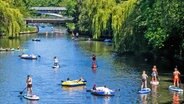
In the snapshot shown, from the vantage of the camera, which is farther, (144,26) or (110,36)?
(110,36)

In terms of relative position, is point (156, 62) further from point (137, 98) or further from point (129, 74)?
point (137, 98)

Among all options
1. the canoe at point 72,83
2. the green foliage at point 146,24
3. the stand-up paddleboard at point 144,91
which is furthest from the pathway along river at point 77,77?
the green foliage at point 146,24

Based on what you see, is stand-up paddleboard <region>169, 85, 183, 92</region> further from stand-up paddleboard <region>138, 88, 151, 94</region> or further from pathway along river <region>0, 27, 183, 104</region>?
stand-up paddleboard <region>138, 88, 151, 94</region>

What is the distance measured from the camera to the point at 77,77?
2238 inches

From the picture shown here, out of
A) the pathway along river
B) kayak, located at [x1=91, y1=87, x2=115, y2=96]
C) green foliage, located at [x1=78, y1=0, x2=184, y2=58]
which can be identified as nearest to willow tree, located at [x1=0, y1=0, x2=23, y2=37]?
green foliage, located at [x1=78, y1=0, x2=184, y2=58]

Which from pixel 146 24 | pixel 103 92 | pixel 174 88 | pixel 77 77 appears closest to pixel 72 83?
pixel 103 92

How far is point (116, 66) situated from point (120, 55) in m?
12.4

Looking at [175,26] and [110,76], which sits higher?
[175,26]

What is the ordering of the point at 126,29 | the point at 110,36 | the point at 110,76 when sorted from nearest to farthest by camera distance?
the point at 110,76 < the point at 126,29 < the point at 110,36

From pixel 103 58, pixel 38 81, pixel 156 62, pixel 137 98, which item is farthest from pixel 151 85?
pixel 103 58

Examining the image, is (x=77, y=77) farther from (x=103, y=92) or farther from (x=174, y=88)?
(x=174, y=88)

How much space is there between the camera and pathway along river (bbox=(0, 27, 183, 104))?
44.6 m

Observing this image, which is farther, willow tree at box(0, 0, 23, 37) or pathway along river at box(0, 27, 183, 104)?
willow tree at box(0, 0, 23, 37)

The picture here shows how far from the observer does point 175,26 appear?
58.1m
